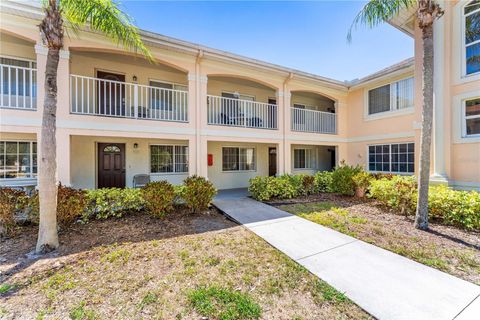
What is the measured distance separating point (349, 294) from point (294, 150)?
1220 centimetres

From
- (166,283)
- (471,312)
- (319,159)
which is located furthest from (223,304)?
(319,159)

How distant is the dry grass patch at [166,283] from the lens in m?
2.99

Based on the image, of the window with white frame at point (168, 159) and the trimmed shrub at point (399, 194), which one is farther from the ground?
the window with white frame at point (168, 159)

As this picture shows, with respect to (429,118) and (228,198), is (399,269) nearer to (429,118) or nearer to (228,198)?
(429,118)

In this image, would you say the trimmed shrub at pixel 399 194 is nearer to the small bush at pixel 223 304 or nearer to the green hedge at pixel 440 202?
the green hedge at pixel 440 202

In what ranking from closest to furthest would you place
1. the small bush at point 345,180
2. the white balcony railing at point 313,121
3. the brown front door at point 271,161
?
the small bush at point 345,180 → the white balcony railing at point 313,121 → the brown front door at point 271,161

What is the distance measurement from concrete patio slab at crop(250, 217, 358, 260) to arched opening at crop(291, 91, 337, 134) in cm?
655

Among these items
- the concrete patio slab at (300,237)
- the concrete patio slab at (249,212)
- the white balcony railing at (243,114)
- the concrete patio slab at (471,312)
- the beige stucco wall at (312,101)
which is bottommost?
the concrete patio slab at (471,312)

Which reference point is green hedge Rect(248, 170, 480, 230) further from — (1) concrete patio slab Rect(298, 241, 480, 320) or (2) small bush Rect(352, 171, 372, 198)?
(1) concrete patio slab Rect(298, 241, 480, 320)

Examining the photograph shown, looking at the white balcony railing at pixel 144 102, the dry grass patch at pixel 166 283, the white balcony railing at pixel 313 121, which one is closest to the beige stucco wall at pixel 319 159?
the white balcony railing at pixel 313 121

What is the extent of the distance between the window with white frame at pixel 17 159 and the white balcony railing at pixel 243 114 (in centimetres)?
726

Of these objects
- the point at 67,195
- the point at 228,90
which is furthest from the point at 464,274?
the point at 228,90

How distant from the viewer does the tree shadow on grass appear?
425 centimetres

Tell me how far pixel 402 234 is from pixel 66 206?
8676 millimetres
